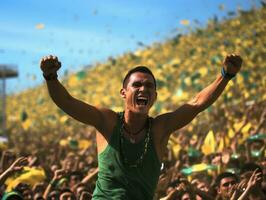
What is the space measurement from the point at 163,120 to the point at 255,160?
12.6 ft

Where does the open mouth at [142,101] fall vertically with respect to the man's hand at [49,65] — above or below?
below

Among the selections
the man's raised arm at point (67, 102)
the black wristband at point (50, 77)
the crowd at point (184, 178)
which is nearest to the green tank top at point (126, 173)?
the man's raised arm at point (67, 102)

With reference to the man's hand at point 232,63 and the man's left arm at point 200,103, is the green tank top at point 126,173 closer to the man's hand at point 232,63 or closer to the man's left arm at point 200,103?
the man's left arm at point 200,103

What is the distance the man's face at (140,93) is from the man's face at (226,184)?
6.19ft

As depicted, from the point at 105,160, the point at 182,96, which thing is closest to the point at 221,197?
the point at 105,160

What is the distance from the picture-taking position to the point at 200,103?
450cm

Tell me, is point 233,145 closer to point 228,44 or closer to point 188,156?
point 188,156

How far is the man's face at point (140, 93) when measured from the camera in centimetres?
418

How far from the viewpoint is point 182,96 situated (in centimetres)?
1762

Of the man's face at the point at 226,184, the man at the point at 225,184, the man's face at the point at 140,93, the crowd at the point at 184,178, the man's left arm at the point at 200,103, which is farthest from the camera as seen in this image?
the man's face at the point at 226,184

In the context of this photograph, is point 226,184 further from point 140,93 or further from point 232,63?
point 140,93

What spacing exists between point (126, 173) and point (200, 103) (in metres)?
0.80

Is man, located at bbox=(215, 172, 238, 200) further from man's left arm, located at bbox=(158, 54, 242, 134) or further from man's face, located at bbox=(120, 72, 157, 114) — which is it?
man's face, located at bbox=(120, 72, 157, 114)

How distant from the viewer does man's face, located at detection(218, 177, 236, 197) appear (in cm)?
579
